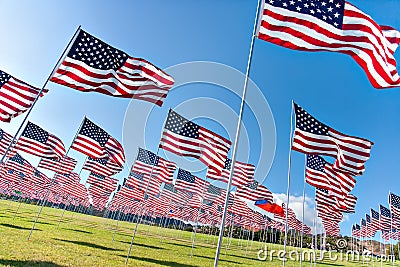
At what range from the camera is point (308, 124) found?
14.7 m

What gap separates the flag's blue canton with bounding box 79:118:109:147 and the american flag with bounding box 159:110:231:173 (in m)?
6.23

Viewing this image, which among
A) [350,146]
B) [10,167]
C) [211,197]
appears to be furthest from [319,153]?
[10,167]

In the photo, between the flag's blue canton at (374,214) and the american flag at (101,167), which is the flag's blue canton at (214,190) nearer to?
the american flag at (101,167)

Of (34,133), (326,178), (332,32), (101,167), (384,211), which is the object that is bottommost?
(34,133)

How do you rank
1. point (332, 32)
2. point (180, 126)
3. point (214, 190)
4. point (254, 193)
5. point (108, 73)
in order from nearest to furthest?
point (332, 32), point (108, 73), point (180, 126), point (254, 193), point (214, 190)

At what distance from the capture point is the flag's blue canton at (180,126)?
55.4 feet

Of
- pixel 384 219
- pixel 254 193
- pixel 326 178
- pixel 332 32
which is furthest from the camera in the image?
pixel 384 219

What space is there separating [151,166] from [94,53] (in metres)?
15.1

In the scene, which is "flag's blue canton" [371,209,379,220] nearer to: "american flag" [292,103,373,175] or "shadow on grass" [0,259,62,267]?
"american flag" [292,103,373,175]

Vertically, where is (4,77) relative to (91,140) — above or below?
above

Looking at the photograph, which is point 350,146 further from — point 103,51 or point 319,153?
point 103,51

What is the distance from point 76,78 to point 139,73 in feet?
9.58

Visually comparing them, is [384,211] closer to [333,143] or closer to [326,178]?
[326,178]

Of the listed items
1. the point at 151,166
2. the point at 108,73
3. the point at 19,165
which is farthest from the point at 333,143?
the point at 19,165
